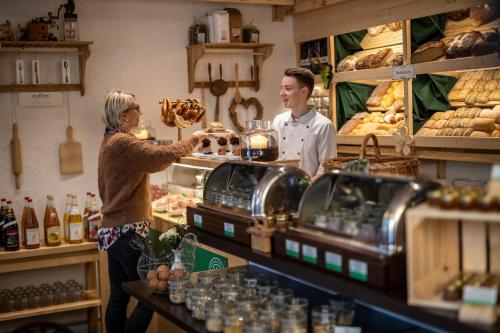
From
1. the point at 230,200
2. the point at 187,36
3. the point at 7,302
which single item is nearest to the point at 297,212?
the point at 230,200

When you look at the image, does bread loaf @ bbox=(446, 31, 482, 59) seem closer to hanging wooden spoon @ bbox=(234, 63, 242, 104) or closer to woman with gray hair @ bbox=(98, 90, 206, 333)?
woman with gray hair @ bbox=(98, 90, 206, 333)

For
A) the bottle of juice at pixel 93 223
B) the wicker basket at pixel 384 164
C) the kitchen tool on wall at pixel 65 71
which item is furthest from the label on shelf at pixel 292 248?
the kitchen tool on wall at pixel 65 71

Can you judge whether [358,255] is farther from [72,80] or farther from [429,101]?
[72,80]

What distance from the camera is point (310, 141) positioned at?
14.9 feet

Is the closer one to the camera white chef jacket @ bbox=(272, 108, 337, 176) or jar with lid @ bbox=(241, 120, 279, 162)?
jar with lid @ bbox=(241, 120, 279, 162)

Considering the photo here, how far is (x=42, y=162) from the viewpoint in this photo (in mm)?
5398

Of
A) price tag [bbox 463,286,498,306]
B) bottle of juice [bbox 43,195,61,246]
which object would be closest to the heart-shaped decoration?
bottle of juice [bbox 43,195,61,246]

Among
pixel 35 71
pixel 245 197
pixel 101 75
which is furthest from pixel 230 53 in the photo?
pixel 245 197

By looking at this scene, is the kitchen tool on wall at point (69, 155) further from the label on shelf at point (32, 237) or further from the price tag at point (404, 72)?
the price tag at point (404, 72)

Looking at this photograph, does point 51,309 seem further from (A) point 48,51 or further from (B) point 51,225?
(A) point 48,51

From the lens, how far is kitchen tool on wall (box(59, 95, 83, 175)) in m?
5.44

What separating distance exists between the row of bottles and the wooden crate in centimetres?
356

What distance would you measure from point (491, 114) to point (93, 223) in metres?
2.97

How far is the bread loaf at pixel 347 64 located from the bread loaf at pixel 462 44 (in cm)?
110
